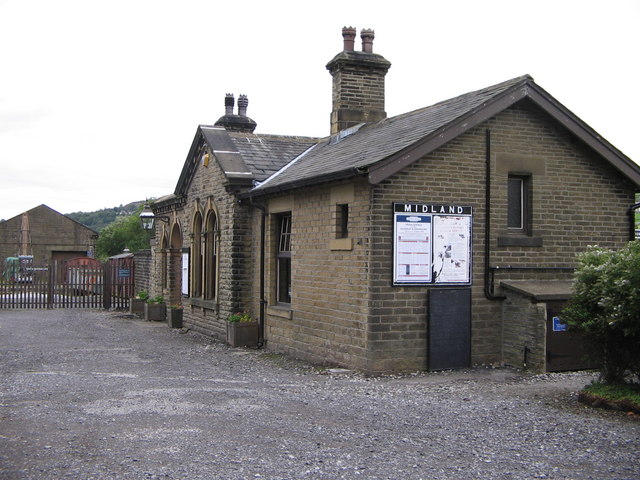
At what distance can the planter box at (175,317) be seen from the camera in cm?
2045

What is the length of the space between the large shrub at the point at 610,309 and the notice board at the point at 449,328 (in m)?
2.55

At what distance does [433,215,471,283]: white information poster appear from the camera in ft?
37.8

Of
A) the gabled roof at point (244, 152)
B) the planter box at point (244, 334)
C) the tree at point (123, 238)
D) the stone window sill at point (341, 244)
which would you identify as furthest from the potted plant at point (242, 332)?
the tree at point (123, 238)

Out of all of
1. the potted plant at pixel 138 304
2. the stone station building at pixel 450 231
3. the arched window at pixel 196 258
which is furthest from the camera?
the potted plant at pixel 138 304

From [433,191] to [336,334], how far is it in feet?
9.39

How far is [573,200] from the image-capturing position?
41.4ft

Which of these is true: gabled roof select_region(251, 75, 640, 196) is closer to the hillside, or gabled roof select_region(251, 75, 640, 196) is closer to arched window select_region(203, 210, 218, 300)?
arched window select_region(203, 210, 218, 300)

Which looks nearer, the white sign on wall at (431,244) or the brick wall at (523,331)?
the brick wall at (523,331)

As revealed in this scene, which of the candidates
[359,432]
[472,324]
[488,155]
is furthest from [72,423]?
[488,155]

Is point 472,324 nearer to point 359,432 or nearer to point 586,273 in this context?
point 586,273

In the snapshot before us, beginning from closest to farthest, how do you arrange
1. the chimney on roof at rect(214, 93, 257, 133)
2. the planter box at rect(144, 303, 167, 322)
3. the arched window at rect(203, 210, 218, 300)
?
the arched window at rect(203, 210, 218, 300) → the chimney on roof at rect(214, 93, 257, 133) → the planter box at rect(144, 303, 167, 322)

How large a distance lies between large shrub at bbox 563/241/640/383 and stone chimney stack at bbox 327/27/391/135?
8.87m

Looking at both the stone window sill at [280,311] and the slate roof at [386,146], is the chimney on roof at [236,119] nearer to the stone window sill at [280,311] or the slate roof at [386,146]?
the slate roof at [386,146]

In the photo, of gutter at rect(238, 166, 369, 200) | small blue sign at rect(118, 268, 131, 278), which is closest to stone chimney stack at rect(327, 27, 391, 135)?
gutter at rect(238, 166, 369, 200)
